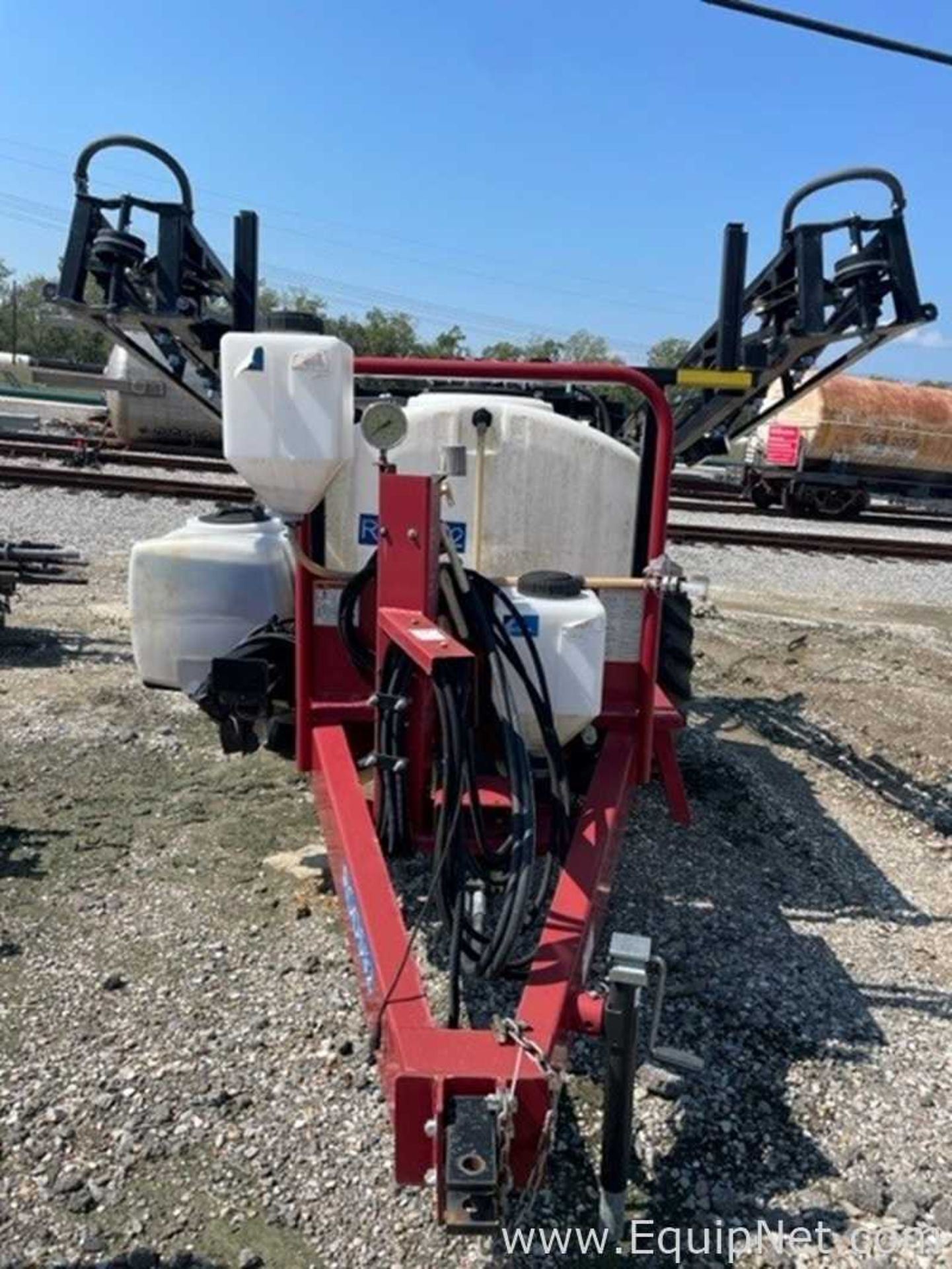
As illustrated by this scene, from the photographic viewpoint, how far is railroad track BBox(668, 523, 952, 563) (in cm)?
1291

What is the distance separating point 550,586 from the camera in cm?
333

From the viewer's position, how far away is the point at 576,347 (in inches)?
2534

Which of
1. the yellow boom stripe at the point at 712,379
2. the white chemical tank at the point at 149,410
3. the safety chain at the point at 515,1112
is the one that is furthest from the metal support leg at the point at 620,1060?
the white chemical tank at the point at 149,410

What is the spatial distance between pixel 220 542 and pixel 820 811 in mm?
3154

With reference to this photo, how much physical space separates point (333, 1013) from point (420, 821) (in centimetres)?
63

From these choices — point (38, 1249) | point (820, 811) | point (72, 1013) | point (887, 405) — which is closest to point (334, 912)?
point (72, 1013)

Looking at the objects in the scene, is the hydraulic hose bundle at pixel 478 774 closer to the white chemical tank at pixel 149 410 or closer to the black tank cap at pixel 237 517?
the black tank cap at pixel 237 517

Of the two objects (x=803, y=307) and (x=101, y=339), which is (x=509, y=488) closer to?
(x=803, y=307)

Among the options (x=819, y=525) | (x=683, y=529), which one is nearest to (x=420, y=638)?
(x=683, y=529)

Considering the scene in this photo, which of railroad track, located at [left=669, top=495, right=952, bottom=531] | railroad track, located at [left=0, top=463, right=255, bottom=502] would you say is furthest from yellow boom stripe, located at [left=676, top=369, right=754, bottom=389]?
railroad track, located at [left=669, top=495, right=952, bottom=531]

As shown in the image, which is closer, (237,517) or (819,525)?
(237,517)

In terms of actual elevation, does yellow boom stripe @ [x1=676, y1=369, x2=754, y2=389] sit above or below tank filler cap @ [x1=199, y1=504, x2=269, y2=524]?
above

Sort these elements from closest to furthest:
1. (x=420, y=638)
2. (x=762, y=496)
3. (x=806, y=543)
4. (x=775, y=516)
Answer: (x=420, y=638), (x=806, y=543), (x=775, y=516), (x=762, y=496)

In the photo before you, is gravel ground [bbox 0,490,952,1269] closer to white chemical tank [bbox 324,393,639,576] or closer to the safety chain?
the safety chain
